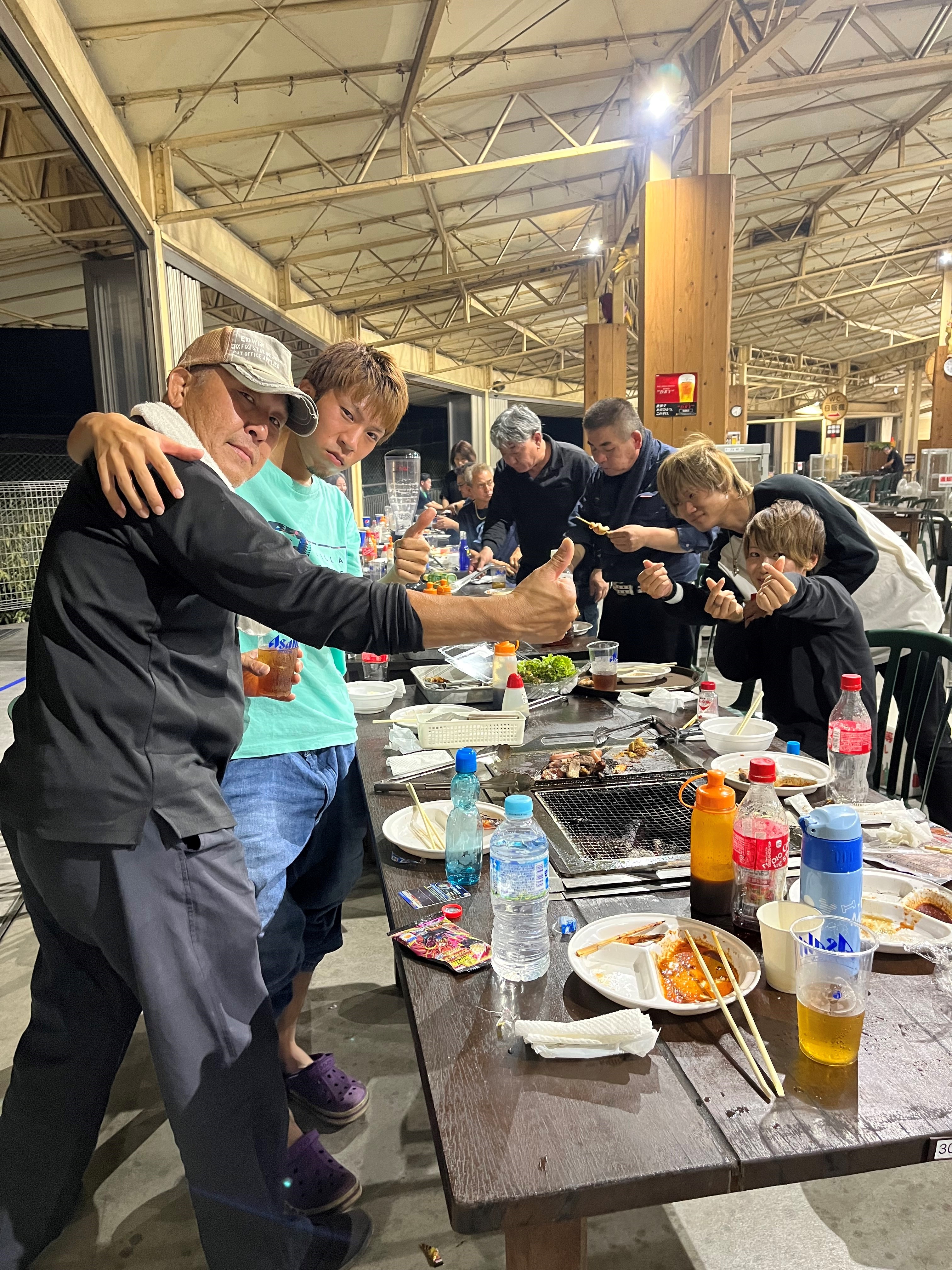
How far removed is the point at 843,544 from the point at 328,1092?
2.20 m

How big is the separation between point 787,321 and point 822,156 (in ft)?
33.1

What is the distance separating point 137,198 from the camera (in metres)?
5.67

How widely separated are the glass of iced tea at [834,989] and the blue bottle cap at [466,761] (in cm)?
66

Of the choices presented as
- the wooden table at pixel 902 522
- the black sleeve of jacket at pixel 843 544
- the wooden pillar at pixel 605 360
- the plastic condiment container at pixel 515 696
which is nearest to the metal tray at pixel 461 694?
the plastic condiment container at pixel 515 696

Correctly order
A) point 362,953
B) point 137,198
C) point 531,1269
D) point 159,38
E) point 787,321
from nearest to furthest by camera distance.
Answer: point 531,1269 < point 362,953 < point 159,38 < point 137,198 < point 787,321

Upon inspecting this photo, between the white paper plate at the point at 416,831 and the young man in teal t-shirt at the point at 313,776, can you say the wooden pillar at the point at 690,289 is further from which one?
the white paper plate at the point at 416,831

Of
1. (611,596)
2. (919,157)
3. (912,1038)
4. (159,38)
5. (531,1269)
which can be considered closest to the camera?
(531,1269)

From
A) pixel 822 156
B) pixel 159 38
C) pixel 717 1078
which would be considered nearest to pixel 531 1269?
pixel 717 1078

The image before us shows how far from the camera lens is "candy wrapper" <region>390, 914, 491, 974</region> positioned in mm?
1306

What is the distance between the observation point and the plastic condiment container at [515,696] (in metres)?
2.52

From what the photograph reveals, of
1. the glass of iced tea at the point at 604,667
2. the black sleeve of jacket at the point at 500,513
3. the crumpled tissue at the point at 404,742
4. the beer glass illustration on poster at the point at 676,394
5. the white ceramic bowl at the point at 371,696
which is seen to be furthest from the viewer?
the beer glass illustration on poster at the point at 676,394

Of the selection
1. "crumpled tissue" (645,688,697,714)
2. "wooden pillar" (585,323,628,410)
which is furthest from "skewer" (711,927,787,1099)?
"wooden pillar" (585,323,628,410)

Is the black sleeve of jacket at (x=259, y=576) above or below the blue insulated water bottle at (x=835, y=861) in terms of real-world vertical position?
above

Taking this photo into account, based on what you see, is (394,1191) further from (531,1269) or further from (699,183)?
(699,183)
